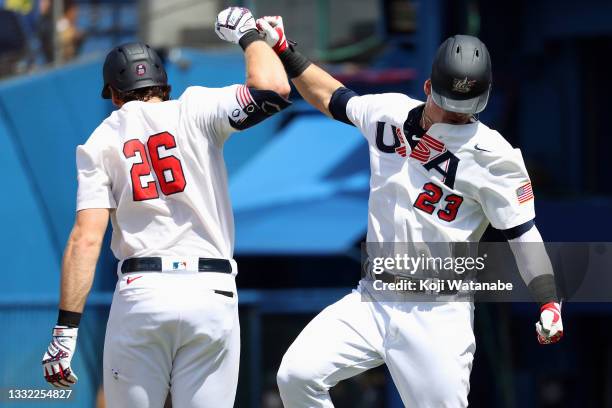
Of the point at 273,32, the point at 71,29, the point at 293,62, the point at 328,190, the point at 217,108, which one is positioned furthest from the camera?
the point at 71,29

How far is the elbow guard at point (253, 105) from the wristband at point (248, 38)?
0.38m

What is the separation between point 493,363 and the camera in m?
12.9

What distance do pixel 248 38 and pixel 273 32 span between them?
14.0 inches

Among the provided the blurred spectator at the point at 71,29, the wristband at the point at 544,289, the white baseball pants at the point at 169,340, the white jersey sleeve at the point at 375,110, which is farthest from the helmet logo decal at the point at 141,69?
the blurred spectator at the point at 71,29

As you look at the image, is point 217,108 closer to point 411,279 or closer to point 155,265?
point 155,265

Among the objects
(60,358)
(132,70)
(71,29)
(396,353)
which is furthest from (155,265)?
(71,29)

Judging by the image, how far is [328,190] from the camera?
1155 cm

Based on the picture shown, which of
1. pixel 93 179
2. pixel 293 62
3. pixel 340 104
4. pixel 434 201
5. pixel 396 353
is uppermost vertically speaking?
pixel 293 62

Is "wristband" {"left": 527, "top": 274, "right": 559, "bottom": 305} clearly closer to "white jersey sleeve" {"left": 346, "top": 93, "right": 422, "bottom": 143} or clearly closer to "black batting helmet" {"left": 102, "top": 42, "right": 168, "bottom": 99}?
"white jersey sleeve" {"left": 346, "top": 93, "right": 422, "bottom": 143}

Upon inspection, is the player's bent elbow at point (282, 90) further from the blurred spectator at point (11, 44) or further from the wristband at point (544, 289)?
the blurred spectator at point (11, 44)

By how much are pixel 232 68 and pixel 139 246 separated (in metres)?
7.70

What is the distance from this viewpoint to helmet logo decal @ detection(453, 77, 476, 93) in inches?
228

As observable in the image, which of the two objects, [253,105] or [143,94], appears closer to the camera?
[253,105]

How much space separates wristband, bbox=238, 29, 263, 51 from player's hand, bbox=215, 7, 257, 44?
1 cm
